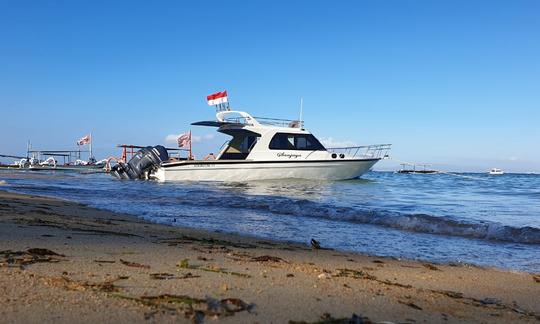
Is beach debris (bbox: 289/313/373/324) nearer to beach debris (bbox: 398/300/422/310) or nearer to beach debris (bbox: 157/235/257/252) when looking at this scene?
beach debris (bbox: 398/300/422/310)

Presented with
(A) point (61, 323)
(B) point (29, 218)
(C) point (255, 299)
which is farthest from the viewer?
(B) point (29, 218)

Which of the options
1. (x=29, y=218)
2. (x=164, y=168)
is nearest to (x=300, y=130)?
(x=164, y=168)

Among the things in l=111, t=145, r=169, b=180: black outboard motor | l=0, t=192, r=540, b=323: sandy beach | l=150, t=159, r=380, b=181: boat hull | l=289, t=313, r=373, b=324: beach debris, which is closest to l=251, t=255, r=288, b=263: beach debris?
l=0, t=192, r=540, b=323: sandy beach

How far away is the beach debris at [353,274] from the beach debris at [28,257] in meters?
1.96

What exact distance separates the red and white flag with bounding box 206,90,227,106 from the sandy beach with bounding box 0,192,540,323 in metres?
17.5

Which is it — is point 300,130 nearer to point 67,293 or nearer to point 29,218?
point 29,218

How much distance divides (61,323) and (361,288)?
175 cm

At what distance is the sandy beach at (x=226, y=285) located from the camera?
205 centimetres

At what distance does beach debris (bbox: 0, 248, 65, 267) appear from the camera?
111 inches

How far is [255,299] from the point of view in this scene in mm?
2350

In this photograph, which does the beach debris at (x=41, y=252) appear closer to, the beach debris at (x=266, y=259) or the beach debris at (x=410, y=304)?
the beach debris at (x=266, y=259)

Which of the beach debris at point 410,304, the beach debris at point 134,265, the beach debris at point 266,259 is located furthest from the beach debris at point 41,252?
the beach debris at point 410,304

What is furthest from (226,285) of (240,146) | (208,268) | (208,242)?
(240,146)

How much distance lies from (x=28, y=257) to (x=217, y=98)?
1930 cm
